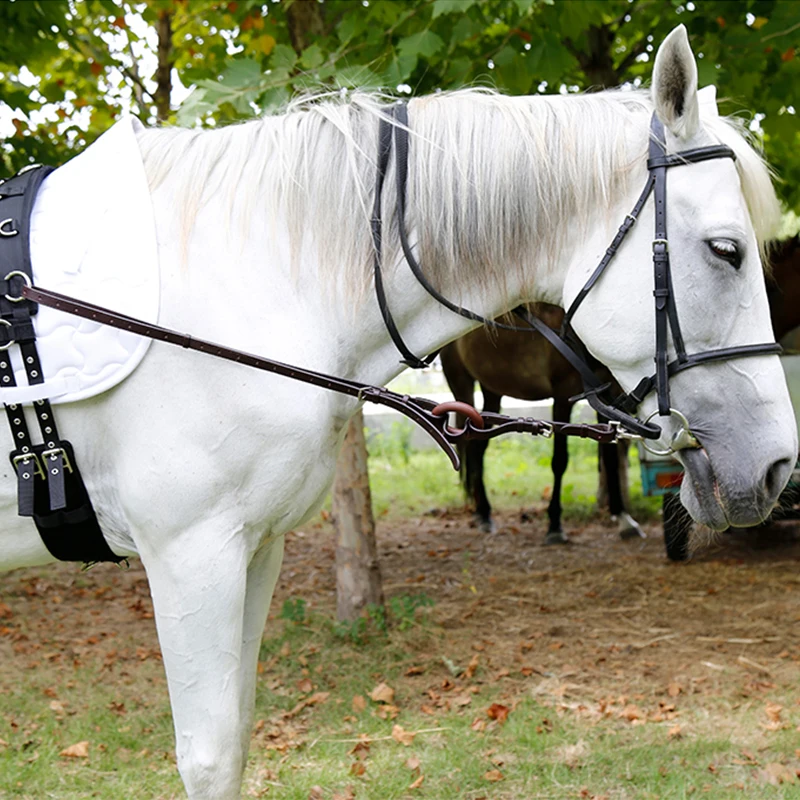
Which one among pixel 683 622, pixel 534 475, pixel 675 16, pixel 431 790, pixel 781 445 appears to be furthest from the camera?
pixel 534 475

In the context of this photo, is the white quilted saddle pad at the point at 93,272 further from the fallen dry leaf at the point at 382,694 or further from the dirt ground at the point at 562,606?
the dirt ground at the point at 562,606

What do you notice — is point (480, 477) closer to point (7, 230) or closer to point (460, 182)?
point (460, 182)

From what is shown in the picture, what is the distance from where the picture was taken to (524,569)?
6.19 m

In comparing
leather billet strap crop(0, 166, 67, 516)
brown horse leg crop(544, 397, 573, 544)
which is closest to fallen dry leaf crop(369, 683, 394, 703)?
leather billet strap crop(0, 166, 67, 516)

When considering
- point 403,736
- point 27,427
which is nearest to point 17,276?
point 27,427

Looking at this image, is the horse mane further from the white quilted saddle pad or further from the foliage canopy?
the foliage canopy

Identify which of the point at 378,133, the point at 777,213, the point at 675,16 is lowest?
the point at 777,213

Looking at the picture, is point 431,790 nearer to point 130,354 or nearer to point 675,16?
point 130,354

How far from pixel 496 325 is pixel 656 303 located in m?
0.38

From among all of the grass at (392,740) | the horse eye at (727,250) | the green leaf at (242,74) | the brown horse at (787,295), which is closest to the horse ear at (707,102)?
the horse eye at (727,250)

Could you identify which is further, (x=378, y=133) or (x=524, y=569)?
(x=524, y=569)

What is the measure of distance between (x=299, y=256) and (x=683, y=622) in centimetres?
366

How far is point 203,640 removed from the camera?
198 centimetres

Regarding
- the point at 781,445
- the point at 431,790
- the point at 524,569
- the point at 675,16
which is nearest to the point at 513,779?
the point at 431,790
